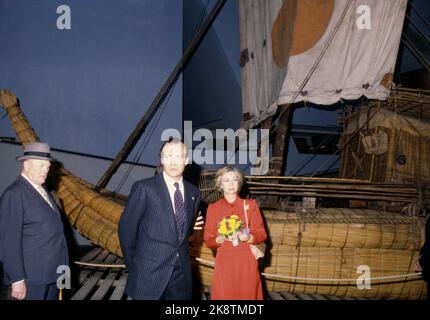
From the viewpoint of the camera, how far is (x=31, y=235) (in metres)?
2.11

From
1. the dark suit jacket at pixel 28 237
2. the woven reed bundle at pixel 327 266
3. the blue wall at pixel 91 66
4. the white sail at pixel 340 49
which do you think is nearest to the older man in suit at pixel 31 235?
the dark suit jacket at pixel 28 237

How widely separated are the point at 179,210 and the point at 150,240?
297 millimetres

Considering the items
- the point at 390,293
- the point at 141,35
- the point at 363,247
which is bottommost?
the point at 390,293

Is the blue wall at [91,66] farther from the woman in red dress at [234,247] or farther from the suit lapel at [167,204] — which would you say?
the suit lapel at [167,204]

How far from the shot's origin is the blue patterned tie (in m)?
2.11

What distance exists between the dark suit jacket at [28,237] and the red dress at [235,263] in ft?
4.05

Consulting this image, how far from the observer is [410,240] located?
4.21 meters

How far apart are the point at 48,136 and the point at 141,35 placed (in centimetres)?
358

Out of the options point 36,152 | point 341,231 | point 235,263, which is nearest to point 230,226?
point 235,263

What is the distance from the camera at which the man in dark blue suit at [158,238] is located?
196 centimetres

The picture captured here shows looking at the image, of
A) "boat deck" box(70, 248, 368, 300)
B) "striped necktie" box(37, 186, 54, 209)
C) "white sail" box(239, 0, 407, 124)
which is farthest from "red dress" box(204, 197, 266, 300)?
"white sail" box(239, 0, 407, 124)

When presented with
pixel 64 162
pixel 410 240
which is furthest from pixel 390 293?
pixel 64 162

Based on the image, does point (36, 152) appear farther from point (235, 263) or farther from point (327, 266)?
point (327, 266)
